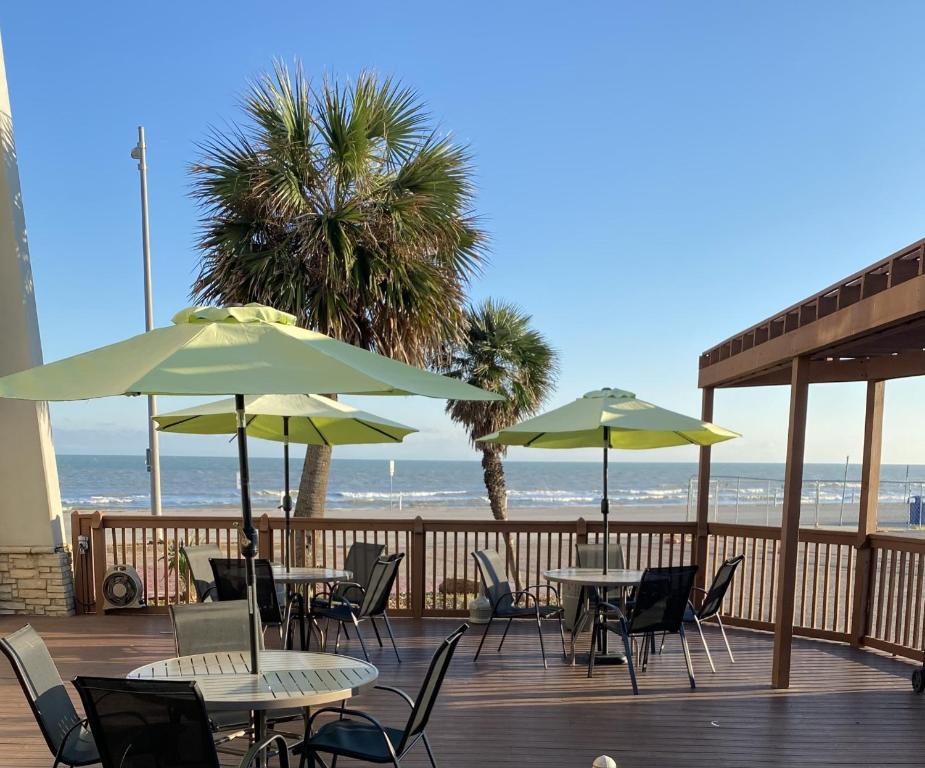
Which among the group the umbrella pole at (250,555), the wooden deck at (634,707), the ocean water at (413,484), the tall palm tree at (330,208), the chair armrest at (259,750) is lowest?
the ocean water at (413,484)

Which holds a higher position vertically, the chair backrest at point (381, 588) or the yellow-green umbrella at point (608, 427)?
the yellow-green umbrella at point (608, 427)

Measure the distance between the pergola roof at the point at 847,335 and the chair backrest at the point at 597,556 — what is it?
194 centimetres

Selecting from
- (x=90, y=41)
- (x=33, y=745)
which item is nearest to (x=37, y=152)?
(x=90, y=41)

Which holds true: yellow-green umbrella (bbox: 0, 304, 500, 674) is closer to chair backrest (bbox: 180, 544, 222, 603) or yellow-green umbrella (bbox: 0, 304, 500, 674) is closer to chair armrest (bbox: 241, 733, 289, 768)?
chair armrest (bbox: 241, 733, 289, 768)

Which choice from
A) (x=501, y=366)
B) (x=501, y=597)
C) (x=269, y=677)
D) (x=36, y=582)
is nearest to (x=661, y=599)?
(x=501, y=597)

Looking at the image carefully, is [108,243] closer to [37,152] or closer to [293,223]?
[37,152]

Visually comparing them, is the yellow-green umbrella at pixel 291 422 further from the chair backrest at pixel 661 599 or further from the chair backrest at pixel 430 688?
the chair backrest at pixel 430 688

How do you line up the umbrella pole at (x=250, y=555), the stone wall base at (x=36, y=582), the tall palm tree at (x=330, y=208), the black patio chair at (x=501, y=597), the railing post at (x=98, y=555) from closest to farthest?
the umbrella pole at (x=250, y=555) < the black patio chair at (x=501, y=597) < the stone wall base at (x=36, y=582) < the railing post at (x=98, y=555) < the tall palm tree at (x=330, y=208)

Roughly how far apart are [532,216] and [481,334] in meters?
22.8

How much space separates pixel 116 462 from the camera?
57812 millimetres

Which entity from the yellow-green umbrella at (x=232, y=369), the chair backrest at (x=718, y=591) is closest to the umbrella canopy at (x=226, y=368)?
the yellow-green umbrella at (x=232, y=369)

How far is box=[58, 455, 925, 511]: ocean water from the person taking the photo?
135ft

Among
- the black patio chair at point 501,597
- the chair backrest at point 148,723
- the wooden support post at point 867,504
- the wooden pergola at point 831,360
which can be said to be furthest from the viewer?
the wooden support post at point 867,504

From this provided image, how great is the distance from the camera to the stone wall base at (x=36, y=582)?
27.3 feet
